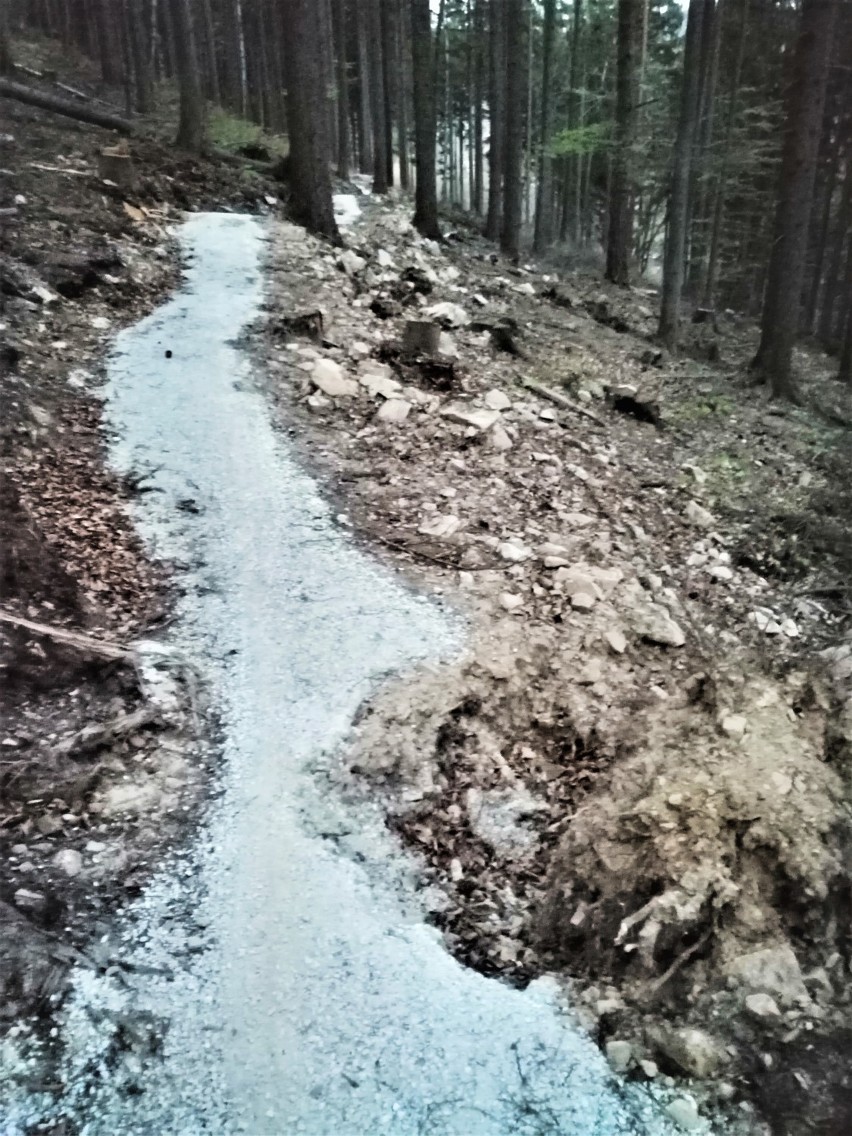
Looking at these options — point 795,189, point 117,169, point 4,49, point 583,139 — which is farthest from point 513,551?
point 4,49

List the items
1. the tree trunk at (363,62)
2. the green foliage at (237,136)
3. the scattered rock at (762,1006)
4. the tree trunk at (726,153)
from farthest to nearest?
the tree trunk at (363,62) < the green foliage at (237,136) < the tree trunk at (726,153) < the scattered rock at (762,1006)

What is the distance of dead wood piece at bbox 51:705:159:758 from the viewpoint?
423cm

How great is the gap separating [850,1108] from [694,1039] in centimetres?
65

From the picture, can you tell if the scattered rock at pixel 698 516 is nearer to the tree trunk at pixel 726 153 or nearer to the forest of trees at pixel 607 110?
the forest of trees at pixel 607 110

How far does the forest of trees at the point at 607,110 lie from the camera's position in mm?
11859

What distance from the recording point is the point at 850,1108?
3.31 m

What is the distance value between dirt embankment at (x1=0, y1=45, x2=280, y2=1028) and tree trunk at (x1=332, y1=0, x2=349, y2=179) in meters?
15.3

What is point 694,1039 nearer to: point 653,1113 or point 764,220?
point 653,1113

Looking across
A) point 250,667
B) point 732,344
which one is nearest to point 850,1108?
point 250,667

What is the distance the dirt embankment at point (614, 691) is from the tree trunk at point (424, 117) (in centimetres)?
620

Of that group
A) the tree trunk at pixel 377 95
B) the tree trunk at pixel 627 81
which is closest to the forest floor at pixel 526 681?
the tree trunk at pixel 627 81

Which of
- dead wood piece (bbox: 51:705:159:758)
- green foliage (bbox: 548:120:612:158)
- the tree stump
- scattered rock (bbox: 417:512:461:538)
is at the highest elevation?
green foliage (bbox: 548:120:612:158)

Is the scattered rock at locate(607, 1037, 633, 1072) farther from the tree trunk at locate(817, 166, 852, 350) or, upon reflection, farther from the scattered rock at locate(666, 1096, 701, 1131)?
the tree trunk at locate(817, 166, 852, 350)

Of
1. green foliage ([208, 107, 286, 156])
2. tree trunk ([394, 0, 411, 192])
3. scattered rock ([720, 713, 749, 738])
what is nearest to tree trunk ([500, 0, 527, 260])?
green foliage ([208, 107, 286, 156])
